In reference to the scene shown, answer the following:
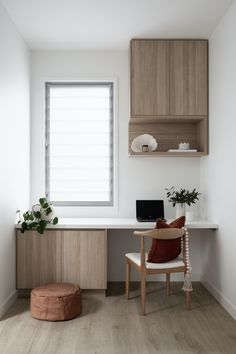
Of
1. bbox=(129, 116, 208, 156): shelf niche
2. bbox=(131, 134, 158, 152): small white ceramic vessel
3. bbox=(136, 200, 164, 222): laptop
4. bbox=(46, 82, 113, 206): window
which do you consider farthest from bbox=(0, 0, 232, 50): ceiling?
bbox=(136, 200, 164, 222): laptop

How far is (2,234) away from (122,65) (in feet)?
7.80

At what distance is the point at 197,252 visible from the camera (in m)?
4.74

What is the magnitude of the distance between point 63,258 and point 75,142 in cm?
139

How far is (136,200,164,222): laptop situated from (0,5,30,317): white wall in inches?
49.3

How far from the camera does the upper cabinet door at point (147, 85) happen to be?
431 cm

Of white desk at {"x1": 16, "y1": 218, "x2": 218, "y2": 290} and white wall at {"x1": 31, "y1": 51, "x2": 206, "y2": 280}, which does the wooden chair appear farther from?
white wall at {"x1": 31, "y1": 51, "x2": 206, "y2": 280}

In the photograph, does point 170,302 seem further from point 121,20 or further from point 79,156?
point 121,20

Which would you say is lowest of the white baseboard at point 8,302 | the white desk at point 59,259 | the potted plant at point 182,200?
the white baseboard at point 8,302

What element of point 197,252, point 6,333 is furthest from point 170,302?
point 6,333

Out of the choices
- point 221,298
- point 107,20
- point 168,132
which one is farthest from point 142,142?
point 221,298

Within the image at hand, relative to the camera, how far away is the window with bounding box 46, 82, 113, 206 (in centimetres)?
475

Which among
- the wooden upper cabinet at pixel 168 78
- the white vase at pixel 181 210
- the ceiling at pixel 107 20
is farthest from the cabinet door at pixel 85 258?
the ceiling at pixel 107 20

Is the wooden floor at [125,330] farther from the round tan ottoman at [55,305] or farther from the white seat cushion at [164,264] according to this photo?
the white seat cushion at [164,264]

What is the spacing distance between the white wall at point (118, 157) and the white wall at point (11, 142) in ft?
0.80
